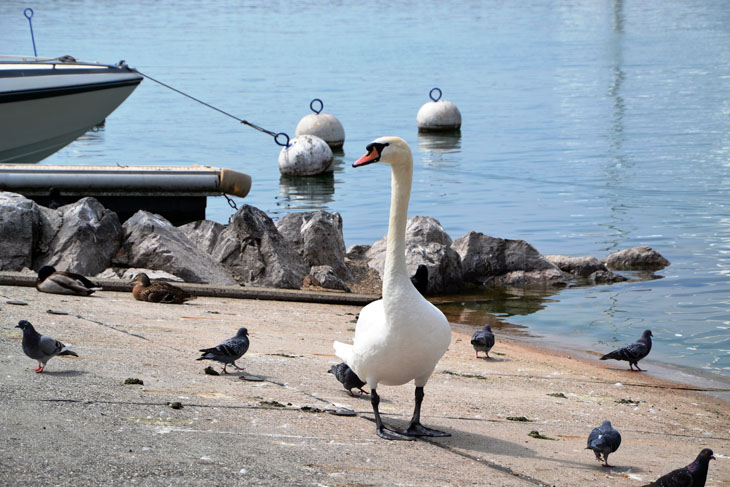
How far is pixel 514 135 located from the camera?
3391 centimetres

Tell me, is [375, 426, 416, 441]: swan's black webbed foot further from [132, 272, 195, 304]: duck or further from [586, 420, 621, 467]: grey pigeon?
[132, 272, 195, 304]: duck

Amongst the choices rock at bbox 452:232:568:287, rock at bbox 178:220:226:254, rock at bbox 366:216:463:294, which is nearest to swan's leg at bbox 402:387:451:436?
rock at bbox 366:216:463:294

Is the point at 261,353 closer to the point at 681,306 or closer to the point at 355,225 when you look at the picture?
the point at 681,306

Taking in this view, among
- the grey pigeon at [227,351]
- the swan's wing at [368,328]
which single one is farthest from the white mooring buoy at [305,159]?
the swan's wing at [368,328]

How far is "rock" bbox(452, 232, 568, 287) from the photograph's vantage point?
54.5 ft

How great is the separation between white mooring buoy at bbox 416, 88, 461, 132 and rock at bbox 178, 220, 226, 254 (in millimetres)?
19617

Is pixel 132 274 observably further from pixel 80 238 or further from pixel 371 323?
pixel 371 323

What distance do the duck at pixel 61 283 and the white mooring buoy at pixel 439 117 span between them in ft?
81.1

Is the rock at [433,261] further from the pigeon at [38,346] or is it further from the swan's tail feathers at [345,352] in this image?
the pigeon at [38,346]

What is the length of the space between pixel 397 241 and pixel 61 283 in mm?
5792

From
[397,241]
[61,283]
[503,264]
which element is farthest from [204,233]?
[397,241]

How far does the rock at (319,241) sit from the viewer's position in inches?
616

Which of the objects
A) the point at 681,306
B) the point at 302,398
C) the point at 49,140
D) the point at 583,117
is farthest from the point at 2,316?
the point at 583,117

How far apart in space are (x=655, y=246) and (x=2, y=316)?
1383 centimetres
